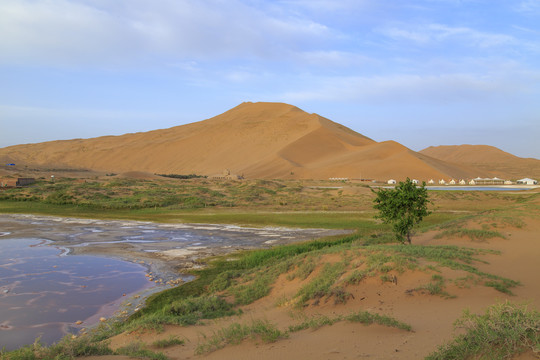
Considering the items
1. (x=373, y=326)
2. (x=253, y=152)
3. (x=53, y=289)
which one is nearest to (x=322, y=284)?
(x=373, y=326)

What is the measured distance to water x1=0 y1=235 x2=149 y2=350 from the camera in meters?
9.40

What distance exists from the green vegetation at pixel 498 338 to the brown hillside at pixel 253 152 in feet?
297

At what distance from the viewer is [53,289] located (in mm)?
12453

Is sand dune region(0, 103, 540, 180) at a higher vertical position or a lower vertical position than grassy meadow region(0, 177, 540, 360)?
higher

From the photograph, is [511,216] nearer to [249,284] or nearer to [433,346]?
[249,284]

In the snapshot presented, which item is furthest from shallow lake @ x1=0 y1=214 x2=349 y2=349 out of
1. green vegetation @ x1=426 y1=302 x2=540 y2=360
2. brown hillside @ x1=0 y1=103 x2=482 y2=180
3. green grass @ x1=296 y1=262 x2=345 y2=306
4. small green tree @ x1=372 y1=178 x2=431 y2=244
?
brown hillside @ x1=0 y1=103 x2=482 y2=180

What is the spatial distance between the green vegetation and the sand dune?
300 feet

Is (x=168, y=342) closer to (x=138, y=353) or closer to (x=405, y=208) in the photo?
(x=138, y=353)

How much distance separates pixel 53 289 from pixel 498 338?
12265 mm

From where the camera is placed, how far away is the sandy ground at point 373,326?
5.66m

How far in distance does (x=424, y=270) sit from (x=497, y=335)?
5.16m

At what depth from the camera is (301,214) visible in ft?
108

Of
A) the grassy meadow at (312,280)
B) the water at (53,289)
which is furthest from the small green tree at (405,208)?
the water at (53,289)

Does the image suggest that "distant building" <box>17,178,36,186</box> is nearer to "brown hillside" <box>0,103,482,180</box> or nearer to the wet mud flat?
the wet mud flat
